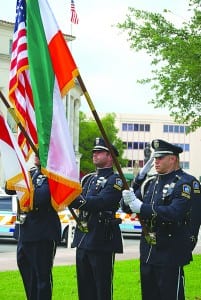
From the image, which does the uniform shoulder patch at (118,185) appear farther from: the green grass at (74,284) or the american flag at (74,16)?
the american flag at (74,16)

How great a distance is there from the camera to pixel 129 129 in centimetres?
9694

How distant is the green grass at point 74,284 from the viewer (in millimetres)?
9297

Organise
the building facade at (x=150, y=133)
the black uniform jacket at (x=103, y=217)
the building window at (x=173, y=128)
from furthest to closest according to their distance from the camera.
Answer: the building window at (x=173, y=128) → the building facade at (x=150, y=133) → the black uniform jacket at (x=103, y=217)

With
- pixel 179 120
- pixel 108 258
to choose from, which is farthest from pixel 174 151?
pixel 179 120

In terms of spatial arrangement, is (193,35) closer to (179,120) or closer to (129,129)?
(179,120)

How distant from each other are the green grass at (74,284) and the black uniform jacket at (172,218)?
3101 mm

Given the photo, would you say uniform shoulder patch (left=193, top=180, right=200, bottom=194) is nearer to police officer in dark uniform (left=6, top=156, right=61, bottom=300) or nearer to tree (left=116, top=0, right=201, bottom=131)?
police officer in dark uniform (left=6, top=156, right=61, bottom=300)

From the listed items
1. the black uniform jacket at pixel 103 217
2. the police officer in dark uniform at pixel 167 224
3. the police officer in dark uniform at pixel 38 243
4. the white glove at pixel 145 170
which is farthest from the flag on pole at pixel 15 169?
the police officer in dark uniform at pixel 167 224

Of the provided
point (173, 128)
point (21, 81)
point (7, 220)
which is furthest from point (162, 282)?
point (173, 128)

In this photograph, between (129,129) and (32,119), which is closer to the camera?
(32,119)

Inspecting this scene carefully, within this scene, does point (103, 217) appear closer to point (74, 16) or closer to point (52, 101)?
point (52, 101)

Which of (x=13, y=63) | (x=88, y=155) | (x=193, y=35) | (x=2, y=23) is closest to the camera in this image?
(x=13, y=63)

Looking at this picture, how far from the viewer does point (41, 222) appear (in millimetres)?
7266

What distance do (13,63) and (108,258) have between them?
97.3 inches
